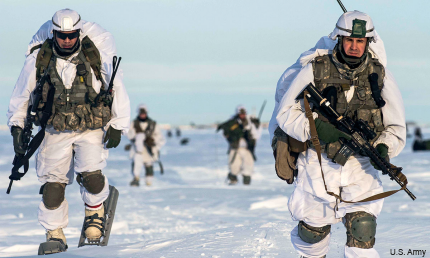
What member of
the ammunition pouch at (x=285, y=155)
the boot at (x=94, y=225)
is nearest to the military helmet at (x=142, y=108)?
the boot at (x=94, y=225)

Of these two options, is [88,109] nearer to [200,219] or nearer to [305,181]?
[305,181]

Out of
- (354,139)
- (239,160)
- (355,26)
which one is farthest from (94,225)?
(239,160)

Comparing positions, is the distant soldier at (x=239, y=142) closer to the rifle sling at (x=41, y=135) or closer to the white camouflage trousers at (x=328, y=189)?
the rifle sling at (x=41, y=135)

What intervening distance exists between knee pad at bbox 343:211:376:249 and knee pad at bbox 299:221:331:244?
0.80 ft

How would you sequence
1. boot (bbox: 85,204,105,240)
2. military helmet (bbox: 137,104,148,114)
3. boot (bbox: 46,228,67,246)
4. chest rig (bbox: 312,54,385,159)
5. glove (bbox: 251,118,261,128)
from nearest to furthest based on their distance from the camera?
chest rig (bbox: 312,54,385,159) → boot (bbox: 46,228,67,246) → boot (bbox: 85,204,105,240) → military helmet (bbox: 137,104,148,114) → glove (bbox: 251,118,261,128)

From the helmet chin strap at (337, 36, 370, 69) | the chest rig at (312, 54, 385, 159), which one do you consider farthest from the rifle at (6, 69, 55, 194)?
the helmet chin strap at (337, 36, 370, 69)

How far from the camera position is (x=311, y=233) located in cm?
429

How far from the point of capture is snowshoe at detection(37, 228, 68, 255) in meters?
5.26

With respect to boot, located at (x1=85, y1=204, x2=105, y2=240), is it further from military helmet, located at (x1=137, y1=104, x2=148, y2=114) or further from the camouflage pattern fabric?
military helmet, located at (x1=137, y1=104, x2=148, y2=114)

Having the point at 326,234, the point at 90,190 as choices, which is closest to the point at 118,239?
→ the point at 90,190

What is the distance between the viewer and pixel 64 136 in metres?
5.49

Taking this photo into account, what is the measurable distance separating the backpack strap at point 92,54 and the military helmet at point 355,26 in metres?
2.23

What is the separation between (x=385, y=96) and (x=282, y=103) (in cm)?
71

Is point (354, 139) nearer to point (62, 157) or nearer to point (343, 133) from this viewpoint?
point (343, 133)
